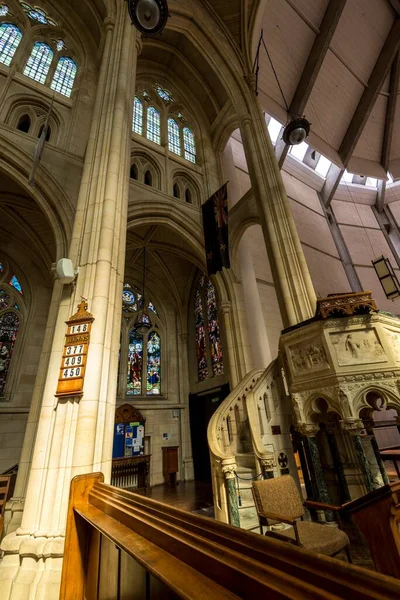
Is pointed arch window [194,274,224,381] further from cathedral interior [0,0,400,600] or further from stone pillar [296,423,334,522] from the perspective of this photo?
stone pillar [296,423,334,522]

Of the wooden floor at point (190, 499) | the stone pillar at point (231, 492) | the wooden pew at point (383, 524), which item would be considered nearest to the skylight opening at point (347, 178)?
the wooden floor at point (190, 499)

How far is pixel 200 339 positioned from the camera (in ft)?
34.6

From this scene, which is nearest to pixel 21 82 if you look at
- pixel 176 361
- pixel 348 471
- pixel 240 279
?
pixel 240 279

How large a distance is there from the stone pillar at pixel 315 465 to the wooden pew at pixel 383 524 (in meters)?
1.75

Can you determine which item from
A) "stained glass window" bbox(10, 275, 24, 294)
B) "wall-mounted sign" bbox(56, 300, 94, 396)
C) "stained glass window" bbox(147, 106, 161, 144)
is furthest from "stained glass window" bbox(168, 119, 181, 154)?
"wall-mounted sign" bbox(56, 300, 94, 396)

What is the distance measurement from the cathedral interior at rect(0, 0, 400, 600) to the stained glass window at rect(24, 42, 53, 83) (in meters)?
0.06

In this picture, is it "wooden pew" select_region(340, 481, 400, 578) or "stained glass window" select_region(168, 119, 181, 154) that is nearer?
"wooden pew" select_region(340, 481, 400, 578)

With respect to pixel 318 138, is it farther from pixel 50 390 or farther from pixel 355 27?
pixel 50 390

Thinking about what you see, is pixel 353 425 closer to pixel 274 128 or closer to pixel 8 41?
pixel 8 41

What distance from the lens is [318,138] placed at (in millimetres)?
11789

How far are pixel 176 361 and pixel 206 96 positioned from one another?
34.8 ft

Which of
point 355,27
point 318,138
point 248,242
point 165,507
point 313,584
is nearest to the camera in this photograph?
point 313,584

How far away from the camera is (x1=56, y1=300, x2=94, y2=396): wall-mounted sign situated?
303 cm

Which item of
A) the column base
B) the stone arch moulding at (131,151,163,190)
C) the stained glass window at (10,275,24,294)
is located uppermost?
the stone arch moulding at (131,151,163,190)
